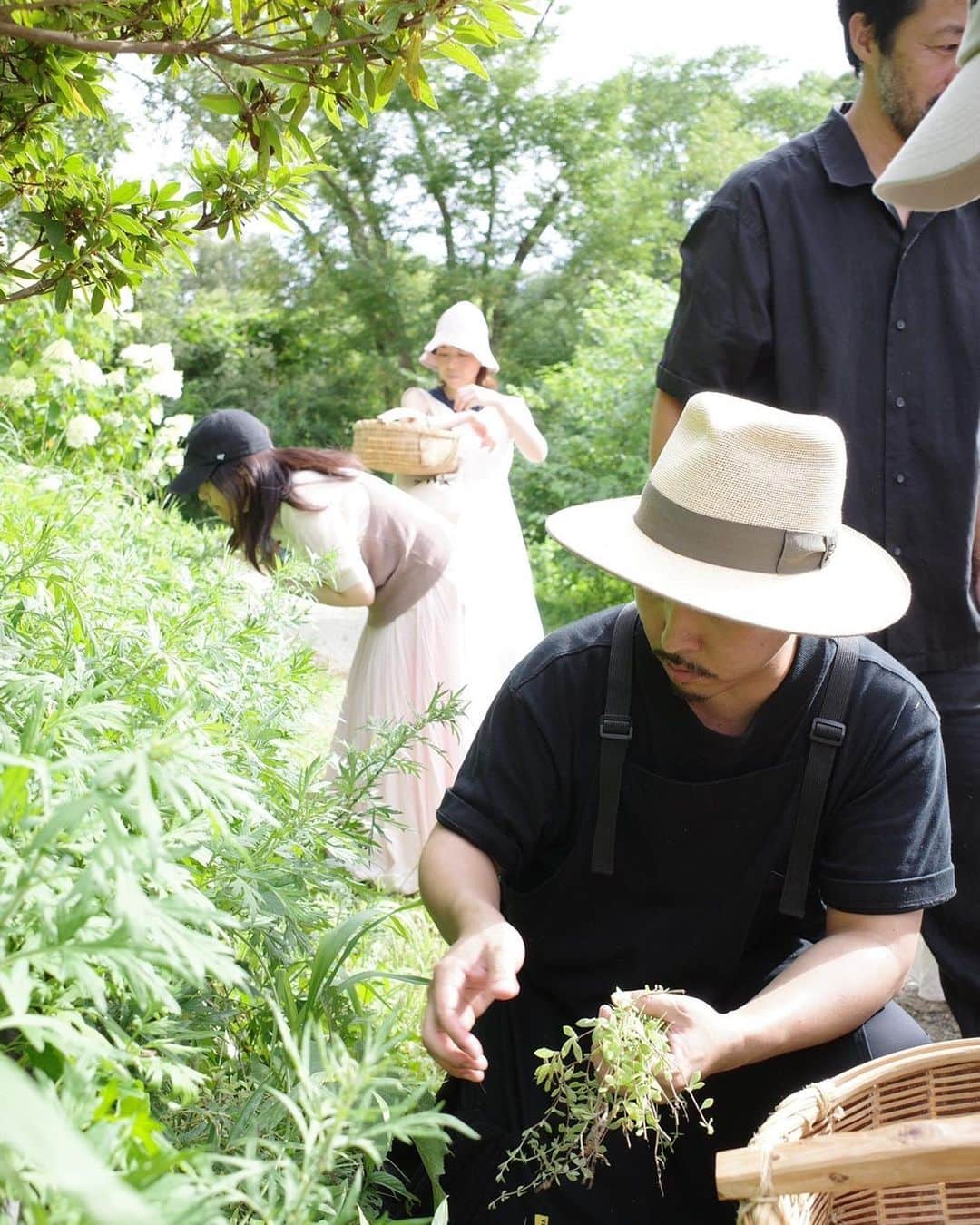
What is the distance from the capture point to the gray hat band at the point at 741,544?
1.87 m

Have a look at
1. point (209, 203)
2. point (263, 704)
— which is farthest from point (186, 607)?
point (209, 203)

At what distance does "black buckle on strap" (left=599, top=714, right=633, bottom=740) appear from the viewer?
6.82 feet

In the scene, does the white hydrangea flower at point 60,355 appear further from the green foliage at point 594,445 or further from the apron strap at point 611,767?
the green foliage at point 594,445

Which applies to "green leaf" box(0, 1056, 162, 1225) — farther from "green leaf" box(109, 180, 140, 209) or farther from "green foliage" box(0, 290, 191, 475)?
"green foliage" box(0, 290, 191, 475)

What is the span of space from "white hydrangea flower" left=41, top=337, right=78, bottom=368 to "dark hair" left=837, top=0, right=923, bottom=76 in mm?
3544

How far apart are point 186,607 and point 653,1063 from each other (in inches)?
48.6

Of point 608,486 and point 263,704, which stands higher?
point 263,704

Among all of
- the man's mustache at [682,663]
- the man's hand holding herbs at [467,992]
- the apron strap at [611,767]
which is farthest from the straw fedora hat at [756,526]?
the man's hand holding herbs at [467,992]

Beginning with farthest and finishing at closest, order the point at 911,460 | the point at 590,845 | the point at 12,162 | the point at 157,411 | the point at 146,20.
Result: the point at 157,411 < the point at 911,460 < the point at 590,845 < the point at 12,162 < the point at 146,20

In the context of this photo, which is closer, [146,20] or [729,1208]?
[146,20]

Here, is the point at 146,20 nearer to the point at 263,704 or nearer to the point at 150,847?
the point at 263,704

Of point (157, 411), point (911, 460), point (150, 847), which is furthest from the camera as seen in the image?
point (157, 411)

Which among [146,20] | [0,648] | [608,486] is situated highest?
[146,20]

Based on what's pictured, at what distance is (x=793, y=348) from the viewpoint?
2.73 metres
